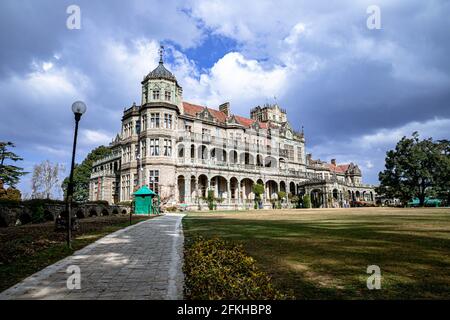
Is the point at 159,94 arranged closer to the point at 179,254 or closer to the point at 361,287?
the point at 179,254

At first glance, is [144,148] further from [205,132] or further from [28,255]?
[28,255]

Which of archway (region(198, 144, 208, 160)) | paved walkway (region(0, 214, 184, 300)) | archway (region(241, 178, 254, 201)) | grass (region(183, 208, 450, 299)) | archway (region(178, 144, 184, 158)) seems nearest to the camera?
grass (region(183, 208, 450, 299))

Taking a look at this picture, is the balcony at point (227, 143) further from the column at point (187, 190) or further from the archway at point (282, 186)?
the column at point (187, 190)

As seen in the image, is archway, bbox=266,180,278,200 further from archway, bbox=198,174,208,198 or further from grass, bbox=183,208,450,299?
grass, bbox=183,208,450,299

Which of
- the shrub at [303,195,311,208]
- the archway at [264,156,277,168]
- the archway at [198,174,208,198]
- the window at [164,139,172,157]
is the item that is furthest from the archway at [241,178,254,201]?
the window at [164,139,172,157]

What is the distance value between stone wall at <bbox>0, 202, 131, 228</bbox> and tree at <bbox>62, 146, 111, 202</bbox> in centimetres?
3344

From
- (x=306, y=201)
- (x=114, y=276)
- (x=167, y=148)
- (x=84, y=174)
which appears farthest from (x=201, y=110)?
(x=114, y=276)

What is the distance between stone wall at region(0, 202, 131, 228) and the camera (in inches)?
651

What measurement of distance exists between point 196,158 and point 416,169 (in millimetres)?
35864

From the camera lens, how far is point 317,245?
27.5ft

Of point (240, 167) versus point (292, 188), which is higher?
point (240, 167)

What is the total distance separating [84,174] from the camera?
6372 centimetres

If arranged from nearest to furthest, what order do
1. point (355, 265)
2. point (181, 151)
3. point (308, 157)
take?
point (355, 265) → point (181, 151) → point (308, 157)
